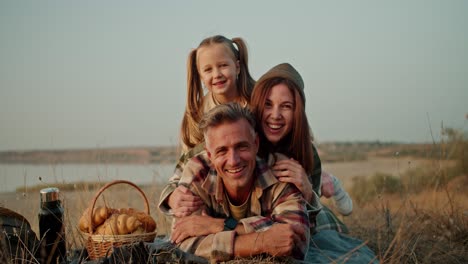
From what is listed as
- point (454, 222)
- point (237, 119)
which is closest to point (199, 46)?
point (237, 119)

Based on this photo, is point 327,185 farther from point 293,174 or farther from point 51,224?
point 51,224

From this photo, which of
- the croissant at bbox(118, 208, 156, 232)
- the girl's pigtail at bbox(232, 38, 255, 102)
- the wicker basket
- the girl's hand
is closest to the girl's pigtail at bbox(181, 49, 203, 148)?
the girl's pigtail at bbox(232, 38, 255, 102)

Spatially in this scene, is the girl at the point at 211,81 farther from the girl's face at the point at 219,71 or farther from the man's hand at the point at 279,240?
the man's hand at the point at 279,240

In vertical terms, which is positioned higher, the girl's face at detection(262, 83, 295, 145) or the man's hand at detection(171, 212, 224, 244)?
the girl's face at detection(262, 83, 295, 145)

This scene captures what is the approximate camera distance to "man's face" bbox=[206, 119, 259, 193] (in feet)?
12.3

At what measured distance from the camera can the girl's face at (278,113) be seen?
14.2 feet

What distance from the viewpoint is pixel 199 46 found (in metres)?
5.89

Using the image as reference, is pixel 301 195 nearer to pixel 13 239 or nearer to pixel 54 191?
pixel 54 191

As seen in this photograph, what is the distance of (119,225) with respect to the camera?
4.02 metres

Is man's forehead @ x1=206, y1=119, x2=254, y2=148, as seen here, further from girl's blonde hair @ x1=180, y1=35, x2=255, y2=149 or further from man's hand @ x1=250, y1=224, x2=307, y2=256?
girl's blonde hair @ x1=180, y1=35, x2=255, y2=149

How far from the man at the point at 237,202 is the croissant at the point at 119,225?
0.40m

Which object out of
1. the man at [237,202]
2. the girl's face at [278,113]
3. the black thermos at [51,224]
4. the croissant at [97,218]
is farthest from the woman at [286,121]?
the black thermos at [51,224]

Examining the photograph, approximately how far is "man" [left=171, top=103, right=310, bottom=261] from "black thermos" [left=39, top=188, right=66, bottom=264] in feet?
3.36

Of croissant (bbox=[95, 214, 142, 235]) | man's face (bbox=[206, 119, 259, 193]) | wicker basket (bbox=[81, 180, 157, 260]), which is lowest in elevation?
wicker basket (bbox=[81, 180, 157, 260])
